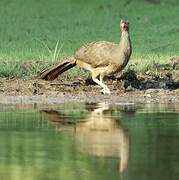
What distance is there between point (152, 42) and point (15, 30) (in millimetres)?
4659

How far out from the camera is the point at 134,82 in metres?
17.9

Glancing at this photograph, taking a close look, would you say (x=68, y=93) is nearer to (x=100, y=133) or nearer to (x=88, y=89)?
(x=88, y=89)

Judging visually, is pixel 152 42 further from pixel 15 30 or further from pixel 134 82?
pixel 134 82

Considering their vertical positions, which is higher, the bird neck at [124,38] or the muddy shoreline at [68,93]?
the bird neck at [124,38]

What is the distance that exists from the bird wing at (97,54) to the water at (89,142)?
152 cm

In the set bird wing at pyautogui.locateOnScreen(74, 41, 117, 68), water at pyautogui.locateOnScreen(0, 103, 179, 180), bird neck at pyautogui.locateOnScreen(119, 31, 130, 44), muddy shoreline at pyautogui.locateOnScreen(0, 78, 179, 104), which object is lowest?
water at pyautogui.locateOnScreen(0, 103, 179, 180)

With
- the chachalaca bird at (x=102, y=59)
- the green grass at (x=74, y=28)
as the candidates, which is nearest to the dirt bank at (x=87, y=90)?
the chachalaca bird at (x=102, y=59)

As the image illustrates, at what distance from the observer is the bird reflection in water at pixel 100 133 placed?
1081 cm

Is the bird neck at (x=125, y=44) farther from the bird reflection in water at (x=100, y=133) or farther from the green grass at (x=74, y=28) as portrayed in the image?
the green grass at (x=74, y=28)

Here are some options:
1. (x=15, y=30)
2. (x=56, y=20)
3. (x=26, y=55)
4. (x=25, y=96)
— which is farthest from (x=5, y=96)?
(x=56, y=20)

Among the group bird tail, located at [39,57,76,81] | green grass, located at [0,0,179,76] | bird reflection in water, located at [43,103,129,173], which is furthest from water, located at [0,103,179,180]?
green grass, located at [0,0,179,76]

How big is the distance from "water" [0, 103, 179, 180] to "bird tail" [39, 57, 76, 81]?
2310 millimetres

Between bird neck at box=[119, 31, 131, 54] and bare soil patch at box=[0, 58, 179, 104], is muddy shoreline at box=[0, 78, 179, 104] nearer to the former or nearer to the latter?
bare soil patch at box=[0, 58, 179, 104]

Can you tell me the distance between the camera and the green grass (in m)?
21.7
